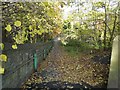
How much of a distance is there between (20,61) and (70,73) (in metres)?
0.67

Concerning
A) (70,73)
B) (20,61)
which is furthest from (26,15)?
(70,73)

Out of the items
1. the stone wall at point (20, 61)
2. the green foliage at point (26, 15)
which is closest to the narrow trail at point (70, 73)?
the stone wall at point (20, 61)

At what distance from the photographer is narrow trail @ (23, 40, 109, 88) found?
2.47 m

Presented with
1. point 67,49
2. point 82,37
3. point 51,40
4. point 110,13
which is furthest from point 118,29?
point 51,40

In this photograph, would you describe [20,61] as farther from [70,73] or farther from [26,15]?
[26,15]

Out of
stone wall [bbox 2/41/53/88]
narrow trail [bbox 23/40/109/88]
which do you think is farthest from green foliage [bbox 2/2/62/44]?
narrow trail [bbox 23/40/109/88]

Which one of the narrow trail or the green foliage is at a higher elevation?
the green foliage

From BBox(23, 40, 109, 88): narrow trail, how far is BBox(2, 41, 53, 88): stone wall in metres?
0.15

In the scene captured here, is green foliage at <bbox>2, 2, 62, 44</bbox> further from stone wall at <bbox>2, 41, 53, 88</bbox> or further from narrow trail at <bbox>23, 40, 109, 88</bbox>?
narrow trail at <bbox>23, 40, 109, 88</bbox>

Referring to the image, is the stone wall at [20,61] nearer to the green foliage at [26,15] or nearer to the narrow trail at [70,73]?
the narrow trail at [70,73]

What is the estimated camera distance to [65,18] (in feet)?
7.62

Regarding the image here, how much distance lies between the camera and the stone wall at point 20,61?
6.19 feet

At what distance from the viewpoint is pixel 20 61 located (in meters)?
2.28

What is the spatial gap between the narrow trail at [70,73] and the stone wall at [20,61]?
5.8 inches
